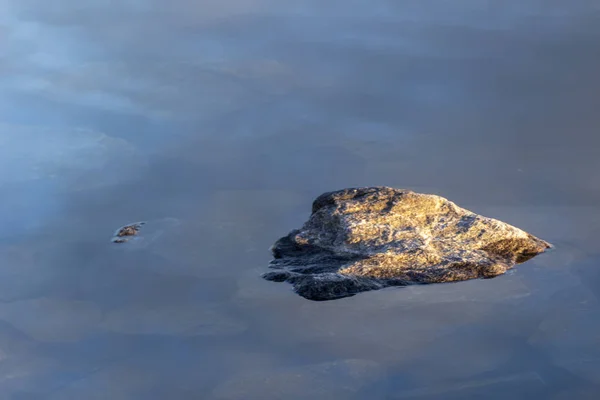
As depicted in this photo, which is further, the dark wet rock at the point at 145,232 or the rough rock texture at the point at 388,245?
the dark wet rock at the point at 145,232

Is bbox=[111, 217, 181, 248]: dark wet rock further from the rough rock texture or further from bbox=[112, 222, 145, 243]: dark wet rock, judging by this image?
the rough rock texture

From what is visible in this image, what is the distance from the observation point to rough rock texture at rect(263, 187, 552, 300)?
728 centimetres

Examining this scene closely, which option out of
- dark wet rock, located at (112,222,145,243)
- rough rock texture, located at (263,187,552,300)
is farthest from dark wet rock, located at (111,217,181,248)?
rough rock texture, located at (263,187,552,300)

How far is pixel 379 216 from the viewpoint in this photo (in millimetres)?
7750

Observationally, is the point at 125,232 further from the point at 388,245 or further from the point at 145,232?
the point at 388,245

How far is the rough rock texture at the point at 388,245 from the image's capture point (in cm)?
728

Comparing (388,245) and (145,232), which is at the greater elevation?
(145,232)

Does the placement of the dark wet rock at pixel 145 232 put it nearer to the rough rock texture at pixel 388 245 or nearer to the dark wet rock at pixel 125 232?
the dark wet rock at pixel 125 232

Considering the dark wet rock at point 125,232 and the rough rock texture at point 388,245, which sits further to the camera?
the dark wet rock at point 125,232

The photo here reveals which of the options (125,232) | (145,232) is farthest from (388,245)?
(125,232)

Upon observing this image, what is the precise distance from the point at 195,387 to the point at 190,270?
1471mm

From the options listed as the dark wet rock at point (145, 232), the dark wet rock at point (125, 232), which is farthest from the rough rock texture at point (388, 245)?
the dark wet rock at point (125, 232)

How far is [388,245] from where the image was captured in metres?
7.50

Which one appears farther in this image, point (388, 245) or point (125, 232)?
point (125, 232)
